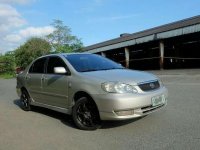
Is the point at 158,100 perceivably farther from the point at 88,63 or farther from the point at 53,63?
the point at 53,63

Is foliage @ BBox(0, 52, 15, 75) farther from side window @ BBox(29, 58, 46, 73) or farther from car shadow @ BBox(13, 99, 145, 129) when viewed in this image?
car shadow @ BBox(13, 99, 145, 129)

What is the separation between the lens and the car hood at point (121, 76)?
5.91m

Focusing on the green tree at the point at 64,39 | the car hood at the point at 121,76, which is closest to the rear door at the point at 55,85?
the car hood at the point at 121,76

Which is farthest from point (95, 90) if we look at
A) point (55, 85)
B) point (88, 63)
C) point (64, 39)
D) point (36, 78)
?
point (64, 39)

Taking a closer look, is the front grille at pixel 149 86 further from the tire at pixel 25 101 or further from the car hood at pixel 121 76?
the tire at pixel 25 101

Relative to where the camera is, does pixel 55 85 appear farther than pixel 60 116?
No

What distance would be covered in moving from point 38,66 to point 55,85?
157 cm

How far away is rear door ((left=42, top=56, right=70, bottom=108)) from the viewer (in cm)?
691

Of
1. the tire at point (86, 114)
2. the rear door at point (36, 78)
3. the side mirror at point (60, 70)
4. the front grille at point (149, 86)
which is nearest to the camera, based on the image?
the front grille at point (149, 86)

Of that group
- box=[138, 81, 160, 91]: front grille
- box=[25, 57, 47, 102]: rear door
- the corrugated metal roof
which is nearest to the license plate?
box=[138, 81, 160, 91]: front grille

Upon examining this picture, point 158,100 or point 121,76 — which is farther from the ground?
point 121,76

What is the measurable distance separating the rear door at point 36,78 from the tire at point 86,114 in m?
1.96

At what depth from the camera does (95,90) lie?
5.97 m

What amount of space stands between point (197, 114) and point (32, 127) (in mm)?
3568
